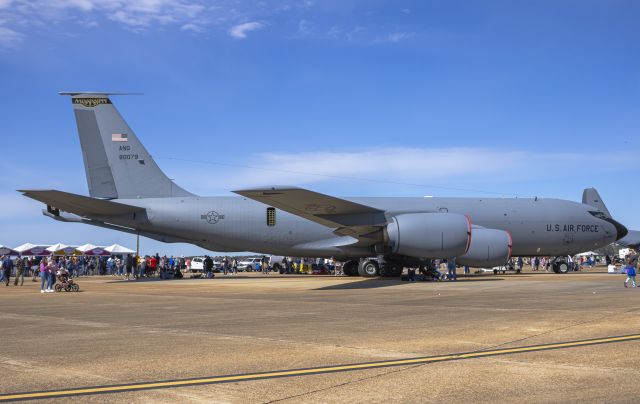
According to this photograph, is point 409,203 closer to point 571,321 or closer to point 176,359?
point 571,321

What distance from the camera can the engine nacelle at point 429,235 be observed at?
25.6 metres

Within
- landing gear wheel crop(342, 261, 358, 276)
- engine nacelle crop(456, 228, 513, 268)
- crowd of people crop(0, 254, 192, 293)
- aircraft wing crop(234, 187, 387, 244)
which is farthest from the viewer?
landing gear wheel crop(342, 261, 358, 276)

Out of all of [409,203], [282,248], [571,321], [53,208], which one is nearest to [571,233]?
[409,203]

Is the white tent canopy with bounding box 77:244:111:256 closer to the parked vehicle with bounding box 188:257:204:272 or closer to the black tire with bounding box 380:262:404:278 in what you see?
the parked vehicle with bounding box 188:257:204:272

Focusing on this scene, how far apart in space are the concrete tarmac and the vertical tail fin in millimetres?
18146

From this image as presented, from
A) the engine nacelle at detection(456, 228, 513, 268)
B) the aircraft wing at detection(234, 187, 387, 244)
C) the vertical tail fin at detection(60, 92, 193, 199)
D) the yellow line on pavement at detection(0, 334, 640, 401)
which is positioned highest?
the vertical tail fin at detection(60, 92, 193, 199)

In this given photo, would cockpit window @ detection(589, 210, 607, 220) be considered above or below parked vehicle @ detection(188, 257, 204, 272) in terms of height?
above

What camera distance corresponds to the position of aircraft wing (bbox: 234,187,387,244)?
22625 millimetres

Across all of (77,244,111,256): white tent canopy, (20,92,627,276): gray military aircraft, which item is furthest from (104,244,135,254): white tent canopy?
(20,92,627,276): gray military aircraft

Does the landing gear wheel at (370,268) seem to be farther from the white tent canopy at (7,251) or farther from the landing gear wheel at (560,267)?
the white tent canopy at (7,251)

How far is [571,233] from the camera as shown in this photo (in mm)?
34125

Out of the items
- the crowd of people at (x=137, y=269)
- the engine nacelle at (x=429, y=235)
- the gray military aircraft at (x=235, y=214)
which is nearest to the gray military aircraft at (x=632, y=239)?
the crowd of people at (x=137, y=269)

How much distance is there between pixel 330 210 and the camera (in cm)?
2548

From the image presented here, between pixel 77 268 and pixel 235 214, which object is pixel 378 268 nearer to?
pixel 235 214
